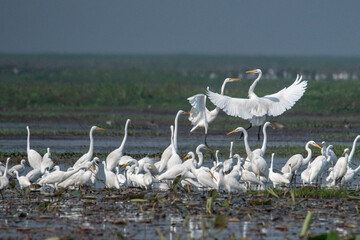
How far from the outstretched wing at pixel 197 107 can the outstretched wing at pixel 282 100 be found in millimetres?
1274

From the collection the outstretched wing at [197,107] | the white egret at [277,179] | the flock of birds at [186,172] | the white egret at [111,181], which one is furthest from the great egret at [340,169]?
the outstretched wing at [197,107]

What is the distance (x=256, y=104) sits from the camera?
1573 centimetres

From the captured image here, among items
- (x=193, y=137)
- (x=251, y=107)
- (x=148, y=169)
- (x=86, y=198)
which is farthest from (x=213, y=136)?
(x=86, y=198)

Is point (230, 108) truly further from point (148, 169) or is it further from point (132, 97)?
point (132, 97)

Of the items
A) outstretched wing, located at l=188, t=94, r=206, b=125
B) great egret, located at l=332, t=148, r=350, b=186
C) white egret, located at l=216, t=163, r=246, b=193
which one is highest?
outstretched wing, located at l=188, t=94, r=206, b=125

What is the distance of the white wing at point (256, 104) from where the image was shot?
15.5m

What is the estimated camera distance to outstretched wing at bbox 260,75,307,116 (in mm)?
15750

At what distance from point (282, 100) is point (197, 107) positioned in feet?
5.97

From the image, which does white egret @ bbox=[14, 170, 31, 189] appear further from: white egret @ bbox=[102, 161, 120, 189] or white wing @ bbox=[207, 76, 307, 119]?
white wing @ bbox=[207, 76, 307, 119]

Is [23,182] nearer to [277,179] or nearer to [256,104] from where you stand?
[277,179]

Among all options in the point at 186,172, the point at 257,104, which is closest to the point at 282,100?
the point at 257,104

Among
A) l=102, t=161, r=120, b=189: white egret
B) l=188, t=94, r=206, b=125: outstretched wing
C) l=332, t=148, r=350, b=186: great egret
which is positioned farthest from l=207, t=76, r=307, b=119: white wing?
l=102, t=161, r=120, b=189: white egret

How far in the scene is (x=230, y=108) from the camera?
15539 millimetres

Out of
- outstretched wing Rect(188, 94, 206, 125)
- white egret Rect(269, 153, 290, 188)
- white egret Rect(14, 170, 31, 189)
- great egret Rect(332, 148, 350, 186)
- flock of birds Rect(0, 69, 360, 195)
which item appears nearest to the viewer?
flock of birds Rect(0, 69, 360, 195)
